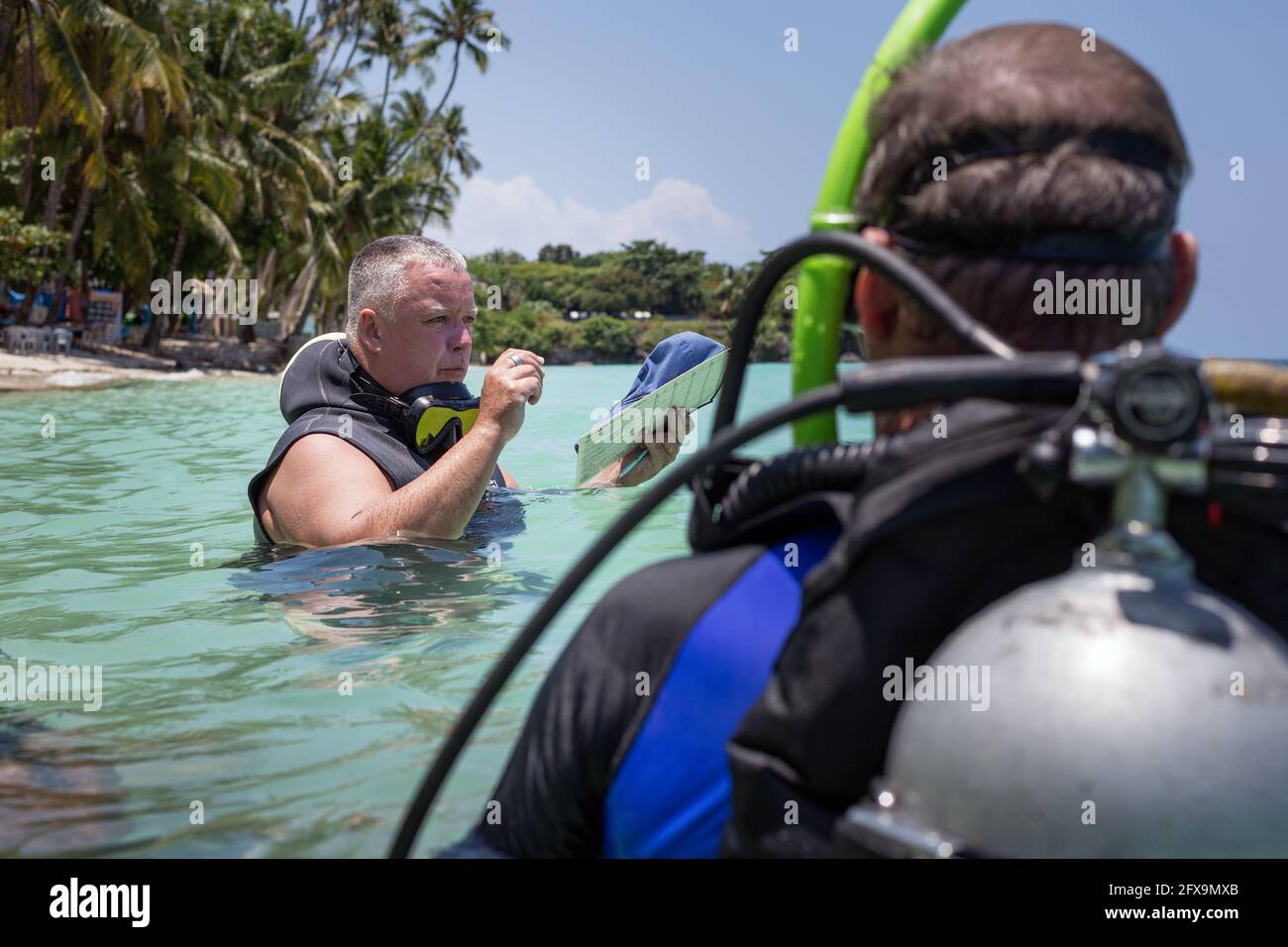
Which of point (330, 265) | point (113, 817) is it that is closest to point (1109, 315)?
point (113, 817)

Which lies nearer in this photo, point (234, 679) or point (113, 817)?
point (113, 817)

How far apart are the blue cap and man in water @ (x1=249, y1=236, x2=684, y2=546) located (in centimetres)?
99

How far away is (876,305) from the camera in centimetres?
123

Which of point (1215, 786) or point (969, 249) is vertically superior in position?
point (969, 249)

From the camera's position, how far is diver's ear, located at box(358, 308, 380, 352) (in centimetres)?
457

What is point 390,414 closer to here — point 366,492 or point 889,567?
point 366,492

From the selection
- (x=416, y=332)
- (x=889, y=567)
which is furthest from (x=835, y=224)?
(x=416, y=332)

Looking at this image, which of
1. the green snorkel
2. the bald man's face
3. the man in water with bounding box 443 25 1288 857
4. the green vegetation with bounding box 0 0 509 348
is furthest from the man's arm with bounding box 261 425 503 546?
the green vegetation with bounding box 0 0 509 348

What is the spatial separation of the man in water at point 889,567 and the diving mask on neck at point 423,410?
10.7 feet

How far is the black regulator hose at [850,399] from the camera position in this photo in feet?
3.15

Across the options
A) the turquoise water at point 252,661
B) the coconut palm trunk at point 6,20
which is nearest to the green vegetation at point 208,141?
the coconut palm trunk at point 6,20

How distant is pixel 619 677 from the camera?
1213mm
